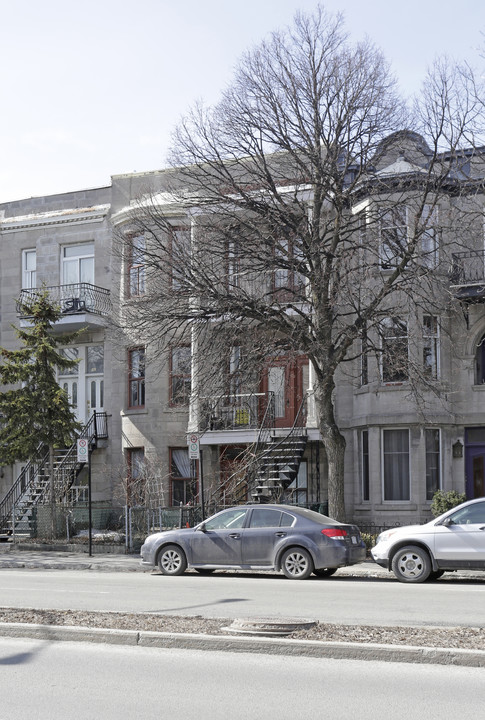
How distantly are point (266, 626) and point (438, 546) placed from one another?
23.6 ft

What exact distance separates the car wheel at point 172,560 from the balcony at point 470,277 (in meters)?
10.5

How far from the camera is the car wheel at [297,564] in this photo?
16750mm

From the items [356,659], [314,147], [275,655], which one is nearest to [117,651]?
[275,655]

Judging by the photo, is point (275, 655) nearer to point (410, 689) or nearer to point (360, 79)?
point (410, 689)

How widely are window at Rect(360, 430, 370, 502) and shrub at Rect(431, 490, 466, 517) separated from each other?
284 cm

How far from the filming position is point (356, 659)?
330 inches

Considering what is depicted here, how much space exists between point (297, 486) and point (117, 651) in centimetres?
1904

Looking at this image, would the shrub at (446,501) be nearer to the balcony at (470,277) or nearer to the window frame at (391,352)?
the window frame at (391,352)

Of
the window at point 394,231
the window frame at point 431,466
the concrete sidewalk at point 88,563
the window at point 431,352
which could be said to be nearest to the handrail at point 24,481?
the concrete sidewalk at point 88,563

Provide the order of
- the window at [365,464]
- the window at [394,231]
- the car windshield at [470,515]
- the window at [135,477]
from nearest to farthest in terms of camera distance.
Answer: the car windshield at [470,515]
the window at [394,231]
the window at [365,464]
the window at [135,477]

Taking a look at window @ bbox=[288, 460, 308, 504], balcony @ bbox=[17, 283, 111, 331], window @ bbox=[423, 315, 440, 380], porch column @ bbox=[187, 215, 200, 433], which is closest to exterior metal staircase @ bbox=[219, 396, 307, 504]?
window @ bbox=[288, 460, 308, 504]

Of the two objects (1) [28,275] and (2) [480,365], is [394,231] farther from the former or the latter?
(1) [28,275]

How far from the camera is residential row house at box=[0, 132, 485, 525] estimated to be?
2480cm

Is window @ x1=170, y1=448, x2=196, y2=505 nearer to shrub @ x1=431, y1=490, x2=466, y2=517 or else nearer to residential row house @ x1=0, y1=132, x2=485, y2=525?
residential row house @ x1=0, y1=132, x2=485, y2=525
